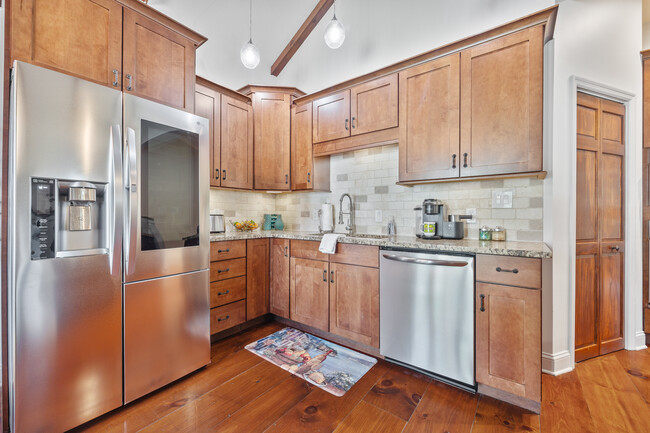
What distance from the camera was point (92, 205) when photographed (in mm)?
1530

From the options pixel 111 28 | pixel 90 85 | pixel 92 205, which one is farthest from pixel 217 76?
pixel 92 205

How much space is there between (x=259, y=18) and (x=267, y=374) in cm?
373

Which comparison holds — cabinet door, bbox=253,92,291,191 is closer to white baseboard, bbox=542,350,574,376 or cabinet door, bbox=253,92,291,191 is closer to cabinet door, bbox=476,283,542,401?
cabinet door, bbox=476,283,542,401

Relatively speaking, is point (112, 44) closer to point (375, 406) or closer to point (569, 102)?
point (375, 406)

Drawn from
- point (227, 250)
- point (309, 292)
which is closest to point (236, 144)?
point (227, 250)

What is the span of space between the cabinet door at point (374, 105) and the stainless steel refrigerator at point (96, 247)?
4.74ft

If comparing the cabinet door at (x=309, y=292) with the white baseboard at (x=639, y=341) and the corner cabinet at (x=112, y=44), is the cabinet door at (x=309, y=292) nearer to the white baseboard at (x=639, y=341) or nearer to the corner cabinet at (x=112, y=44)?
the corner cabinet at (x=112, y=44)

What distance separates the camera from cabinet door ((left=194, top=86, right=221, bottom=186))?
9.25 feet

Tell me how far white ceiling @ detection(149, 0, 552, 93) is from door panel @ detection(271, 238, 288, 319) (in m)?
1.99

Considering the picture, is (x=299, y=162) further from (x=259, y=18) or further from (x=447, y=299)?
(x=447, y=299)

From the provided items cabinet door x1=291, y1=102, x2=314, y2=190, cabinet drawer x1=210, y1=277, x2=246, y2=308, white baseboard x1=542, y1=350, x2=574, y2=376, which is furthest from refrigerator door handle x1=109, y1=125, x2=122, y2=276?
white baseboard x1=542, y1=350, x2=574, y2=376

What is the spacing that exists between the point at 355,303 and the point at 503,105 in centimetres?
186

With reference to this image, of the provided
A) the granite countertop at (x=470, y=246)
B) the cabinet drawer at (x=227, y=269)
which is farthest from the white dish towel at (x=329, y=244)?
the cabinet drawer at (x=227, y=269)

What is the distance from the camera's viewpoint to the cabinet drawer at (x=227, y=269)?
8.33 feet
